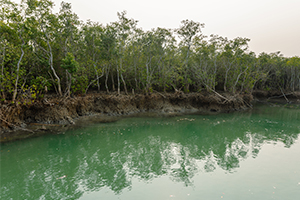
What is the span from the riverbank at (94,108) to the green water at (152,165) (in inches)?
102

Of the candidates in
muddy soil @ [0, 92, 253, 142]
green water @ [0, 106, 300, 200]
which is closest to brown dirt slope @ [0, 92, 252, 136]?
muddy soil @ [0, 92, 253, 142]

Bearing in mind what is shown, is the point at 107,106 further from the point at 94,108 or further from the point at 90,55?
the point at 90,55

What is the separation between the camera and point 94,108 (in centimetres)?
2173

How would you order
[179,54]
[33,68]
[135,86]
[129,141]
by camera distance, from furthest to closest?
[179,54] < [135,86] < [33,68] < [129,141]

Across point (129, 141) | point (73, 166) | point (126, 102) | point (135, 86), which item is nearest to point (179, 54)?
point (135, 86)

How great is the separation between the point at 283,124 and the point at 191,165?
16.3 metres

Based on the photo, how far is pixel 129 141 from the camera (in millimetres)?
14312

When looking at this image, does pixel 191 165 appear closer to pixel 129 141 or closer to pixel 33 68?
pixel 129 141

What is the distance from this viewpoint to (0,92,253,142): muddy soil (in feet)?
48.5

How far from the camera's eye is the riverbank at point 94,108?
1482 centimetres

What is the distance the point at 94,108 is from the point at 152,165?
13559 mm

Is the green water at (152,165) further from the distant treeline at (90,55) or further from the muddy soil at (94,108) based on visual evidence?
the distant treeline at (90,55)

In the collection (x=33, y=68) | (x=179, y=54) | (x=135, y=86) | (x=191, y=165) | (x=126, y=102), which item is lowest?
(x=191, y=165)

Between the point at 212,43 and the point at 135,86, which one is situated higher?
the point at 212,43
